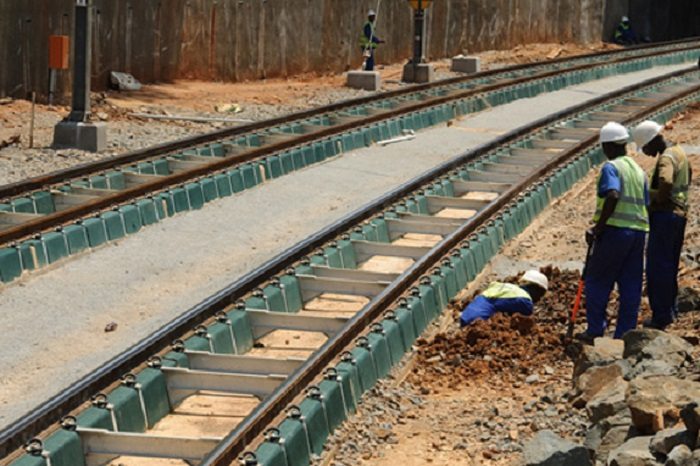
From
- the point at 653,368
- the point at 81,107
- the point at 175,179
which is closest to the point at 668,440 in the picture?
the point at 653,368

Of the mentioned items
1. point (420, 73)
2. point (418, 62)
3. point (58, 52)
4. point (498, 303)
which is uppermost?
point (58, 52)

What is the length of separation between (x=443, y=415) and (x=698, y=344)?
2.26 m

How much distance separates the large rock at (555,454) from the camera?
8312 mm

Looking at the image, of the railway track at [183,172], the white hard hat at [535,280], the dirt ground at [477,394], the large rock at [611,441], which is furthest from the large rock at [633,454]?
the railway track at [183,172]

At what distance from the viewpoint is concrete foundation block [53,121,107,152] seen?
21625mm

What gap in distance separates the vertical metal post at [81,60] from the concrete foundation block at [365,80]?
1278 cm

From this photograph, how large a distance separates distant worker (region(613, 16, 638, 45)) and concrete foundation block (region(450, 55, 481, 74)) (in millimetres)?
20779

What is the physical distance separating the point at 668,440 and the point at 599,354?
2.74m

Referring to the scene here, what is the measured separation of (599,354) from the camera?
10.6 meters

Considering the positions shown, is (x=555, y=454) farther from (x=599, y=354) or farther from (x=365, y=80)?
(x=365, y=80)

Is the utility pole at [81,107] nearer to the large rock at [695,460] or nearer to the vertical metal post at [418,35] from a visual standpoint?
the vertical metal post at [418,35]

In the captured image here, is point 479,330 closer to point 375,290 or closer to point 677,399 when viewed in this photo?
point 375,290

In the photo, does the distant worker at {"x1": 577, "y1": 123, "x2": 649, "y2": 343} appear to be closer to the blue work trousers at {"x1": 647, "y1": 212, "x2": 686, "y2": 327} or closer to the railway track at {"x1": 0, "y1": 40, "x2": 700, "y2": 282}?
the blue work trousers at {"x1": 647, "y1": 212, "x2": 686, "y2": 327}

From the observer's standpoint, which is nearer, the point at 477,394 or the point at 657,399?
the point at 657,399
